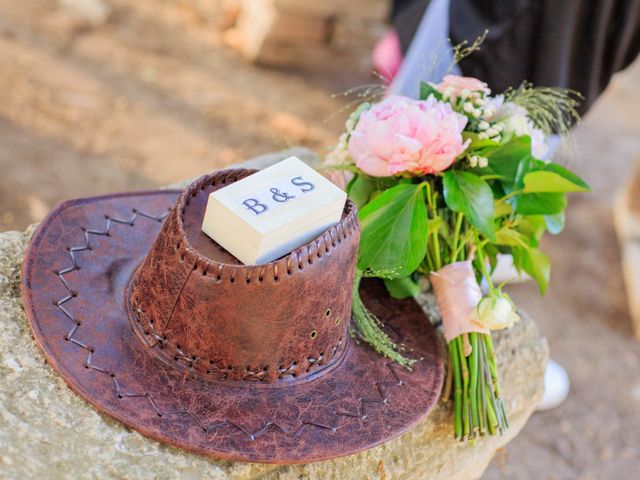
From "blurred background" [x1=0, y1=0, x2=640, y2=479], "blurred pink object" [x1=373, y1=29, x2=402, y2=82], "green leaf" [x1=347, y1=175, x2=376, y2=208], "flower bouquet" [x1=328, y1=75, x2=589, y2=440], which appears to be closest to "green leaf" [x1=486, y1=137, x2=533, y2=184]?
"flower bouquet" [x1=328, y1=75, x2=589, y2=440]

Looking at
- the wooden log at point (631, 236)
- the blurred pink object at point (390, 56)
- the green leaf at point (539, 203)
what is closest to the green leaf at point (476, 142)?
the green leaf at point (539, 203)

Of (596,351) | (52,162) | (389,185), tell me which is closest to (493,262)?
(389,185)

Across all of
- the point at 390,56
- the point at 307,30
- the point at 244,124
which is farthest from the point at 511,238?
the point at 307,30

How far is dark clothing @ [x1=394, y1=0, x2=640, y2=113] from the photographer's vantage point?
200 centimetres

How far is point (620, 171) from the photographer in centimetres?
367

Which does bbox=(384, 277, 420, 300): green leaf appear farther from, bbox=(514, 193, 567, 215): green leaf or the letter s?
the letter s

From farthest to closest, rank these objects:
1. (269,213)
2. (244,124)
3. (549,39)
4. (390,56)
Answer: (244,124) → (390,56) → (549,39) → (269,213)

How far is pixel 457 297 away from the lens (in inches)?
52.2

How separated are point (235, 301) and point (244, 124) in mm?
2402

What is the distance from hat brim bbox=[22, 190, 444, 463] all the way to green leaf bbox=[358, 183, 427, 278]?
13 cm

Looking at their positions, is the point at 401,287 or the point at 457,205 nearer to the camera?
the point at 457,205

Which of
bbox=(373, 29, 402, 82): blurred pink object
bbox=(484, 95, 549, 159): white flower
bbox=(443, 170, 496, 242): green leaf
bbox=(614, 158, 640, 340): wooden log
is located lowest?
bbox=(614, 158, 640, 340): wooden log

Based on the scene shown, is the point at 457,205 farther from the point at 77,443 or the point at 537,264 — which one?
the point at 77,443

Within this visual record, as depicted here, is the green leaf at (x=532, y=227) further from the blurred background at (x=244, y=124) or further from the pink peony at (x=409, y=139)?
the blurred background at (x=244, y=124)
